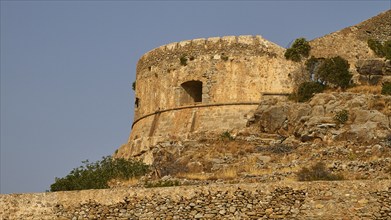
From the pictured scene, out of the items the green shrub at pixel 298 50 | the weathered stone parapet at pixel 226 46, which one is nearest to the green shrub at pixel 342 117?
the green shrub at pixel 298 50

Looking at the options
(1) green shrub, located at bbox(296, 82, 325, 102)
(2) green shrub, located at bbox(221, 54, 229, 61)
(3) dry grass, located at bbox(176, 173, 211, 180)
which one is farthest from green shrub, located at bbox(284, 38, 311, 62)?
(3) dry grass, located at bbox(176, 173, 211, 180)

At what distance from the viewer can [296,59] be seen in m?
31.8

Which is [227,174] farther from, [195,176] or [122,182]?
[122,182]

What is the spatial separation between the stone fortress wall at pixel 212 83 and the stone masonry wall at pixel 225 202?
10637 mm

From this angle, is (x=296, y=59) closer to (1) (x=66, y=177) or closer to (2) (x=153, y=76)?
(2) (x=153, y=76)

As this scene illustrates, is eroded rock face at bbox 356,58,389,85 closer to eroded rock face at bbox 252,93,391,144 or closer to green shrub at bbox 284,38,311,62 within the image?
green shrub at bbox 284,38,311,62

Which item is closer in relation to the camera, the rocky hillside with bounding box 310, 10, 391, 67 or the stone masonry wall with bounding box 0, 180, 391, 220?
the stone masonry wall with bounding box 0, 180, 391, 220

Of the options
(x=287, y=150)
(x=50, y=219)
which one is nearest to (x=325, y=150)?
(x=287, y=150)

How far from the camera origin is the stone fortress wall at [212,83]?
31094 millimetres

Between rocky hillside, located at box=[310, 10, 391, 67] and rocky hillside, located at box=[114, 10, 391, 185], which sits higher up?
rocky hillside, located at box=[310, 10, 391, 67]

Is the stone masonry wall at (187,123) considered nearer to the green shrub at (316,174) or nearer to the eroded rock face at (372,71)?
the eroded rock face at (372,71)

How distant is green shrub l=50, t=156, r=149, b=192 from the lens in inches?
951

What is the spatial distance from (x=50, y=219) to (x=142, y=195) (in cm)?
254

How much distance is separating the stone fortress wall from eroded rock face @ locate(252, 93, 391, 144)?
1.51 metres
